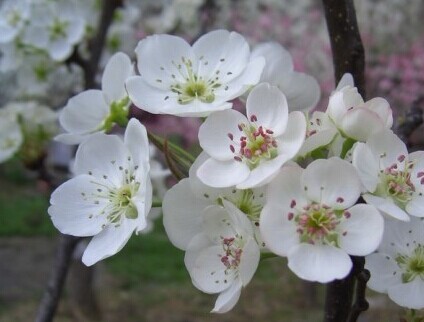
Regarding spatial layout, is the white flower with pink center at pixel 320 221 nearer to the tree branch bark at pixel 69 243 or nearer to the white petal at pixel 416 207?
the white petal at pixel 416 207

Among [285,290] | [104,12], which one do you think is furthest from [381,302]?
[104,12]

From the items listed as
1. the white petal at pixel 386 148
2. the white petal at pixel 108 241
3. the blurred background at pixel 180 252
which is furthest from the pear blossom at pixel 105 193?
the blurred background at pixel 180 252

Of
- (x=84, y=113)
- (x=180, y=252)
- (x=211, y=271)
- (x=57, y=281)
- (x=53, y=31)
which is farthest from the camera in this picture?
(x=180, y=252)

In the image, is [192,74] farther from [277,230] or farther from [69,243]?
[69,243]

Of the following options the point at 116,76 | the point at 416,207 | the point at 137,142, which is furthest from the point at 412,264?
the point at 116,76

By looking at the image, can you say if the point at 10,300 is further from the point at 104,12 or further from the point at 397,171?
the point at 397,171

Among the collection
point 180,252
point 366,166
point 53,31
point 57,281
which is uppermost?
point 366,166

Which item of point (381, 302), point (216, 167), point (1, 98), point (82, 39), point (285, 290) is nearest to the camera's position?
point (216, 167)
